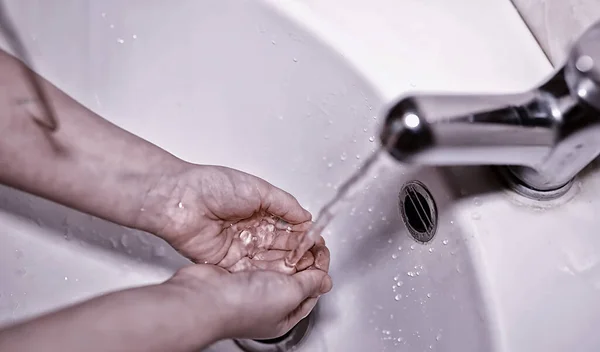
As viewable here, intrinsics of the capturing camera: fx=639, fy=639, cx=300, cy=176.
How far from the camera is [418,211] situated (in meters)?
0.46

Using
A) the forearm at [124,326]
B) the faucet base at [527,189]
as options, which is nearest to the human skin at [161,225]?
the forearm at [124,326]

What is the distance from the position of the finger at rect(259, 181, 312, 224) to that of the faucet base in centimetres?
15

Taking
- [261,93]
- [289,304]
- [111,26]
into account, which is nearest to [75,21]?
[111,26]

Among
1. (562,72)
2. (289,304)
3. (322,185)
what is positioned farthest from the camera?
(322,185)

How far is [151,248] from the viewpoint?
0.54 metres

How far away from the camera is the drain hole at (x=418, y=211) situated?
440 mm

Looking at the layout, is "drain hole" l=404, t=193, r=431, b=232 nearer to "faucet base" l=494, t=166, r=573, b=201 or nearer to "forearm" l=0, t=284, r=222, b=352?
"faucet base" l=494, t=166, r=573, b=201

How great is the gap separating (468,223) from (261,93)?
211 mm

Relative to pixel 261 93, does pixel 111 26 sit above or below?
above

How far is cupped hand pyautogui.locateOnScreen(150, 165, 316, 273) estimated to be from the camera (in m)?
0.47

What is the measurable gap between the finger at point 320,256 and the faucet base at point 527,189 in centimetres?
15

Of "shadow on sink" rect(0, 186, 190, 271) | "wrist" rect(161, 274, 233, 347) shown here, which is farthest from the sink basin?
"wrist" rect(161, 274, 233, 347)

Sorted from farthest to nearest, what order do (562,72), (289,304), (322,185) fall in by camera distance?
(322,185)
(289,304)
(562,72)

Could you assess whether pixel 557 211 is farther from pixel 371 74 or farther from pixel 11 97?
pixel 11 97
